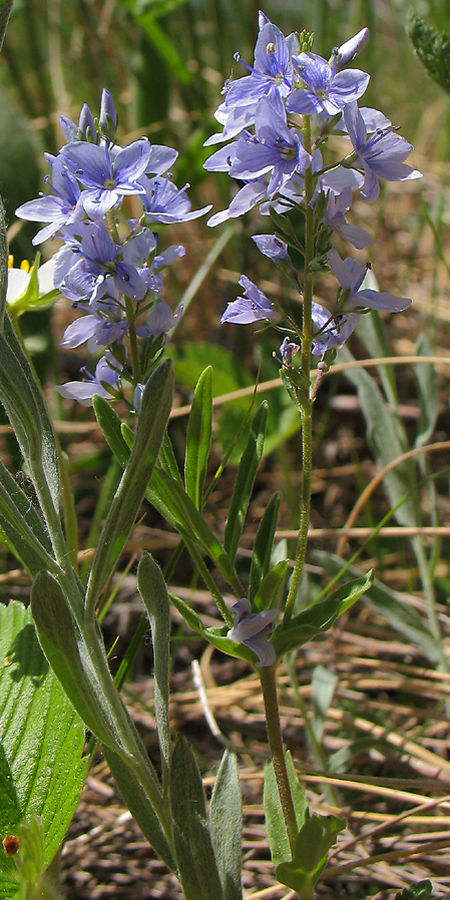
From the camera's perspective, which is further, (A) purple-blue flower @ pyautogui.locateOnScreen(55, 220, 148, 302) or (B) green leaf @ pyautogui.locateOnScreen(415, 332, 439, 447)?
(B) green leaf @ pyautogui.locateOnScreen(415, 332, 439, 447)

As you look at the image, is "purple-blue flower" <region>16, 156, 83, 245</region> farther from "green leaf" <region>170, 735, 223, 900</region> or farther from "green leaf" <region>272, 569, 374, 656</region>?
"green leaf" <region>170, 735, 223, 900</region>

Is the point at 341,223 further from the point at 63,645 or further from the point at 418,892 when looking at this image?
the point at 418,892

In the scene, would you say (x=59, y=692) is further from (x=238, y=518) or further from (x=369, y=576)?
(x=369, y=576)

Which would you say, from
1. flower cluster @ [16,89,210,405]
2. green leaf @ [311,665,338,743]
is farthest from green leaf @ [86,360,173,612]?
green leaf @ [311,665,338,743]

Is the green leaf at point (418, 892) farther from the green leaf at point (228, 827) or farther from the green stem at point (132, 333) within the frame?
the green stem at point (132, 333)

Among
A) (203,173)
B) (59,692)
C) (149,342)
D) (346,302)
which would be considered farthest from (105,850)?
(203,173)

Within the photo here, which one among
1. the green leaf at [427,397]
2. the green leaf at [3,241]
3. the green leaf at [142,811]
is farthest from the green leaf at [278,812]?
the green leaf at [427,397]
